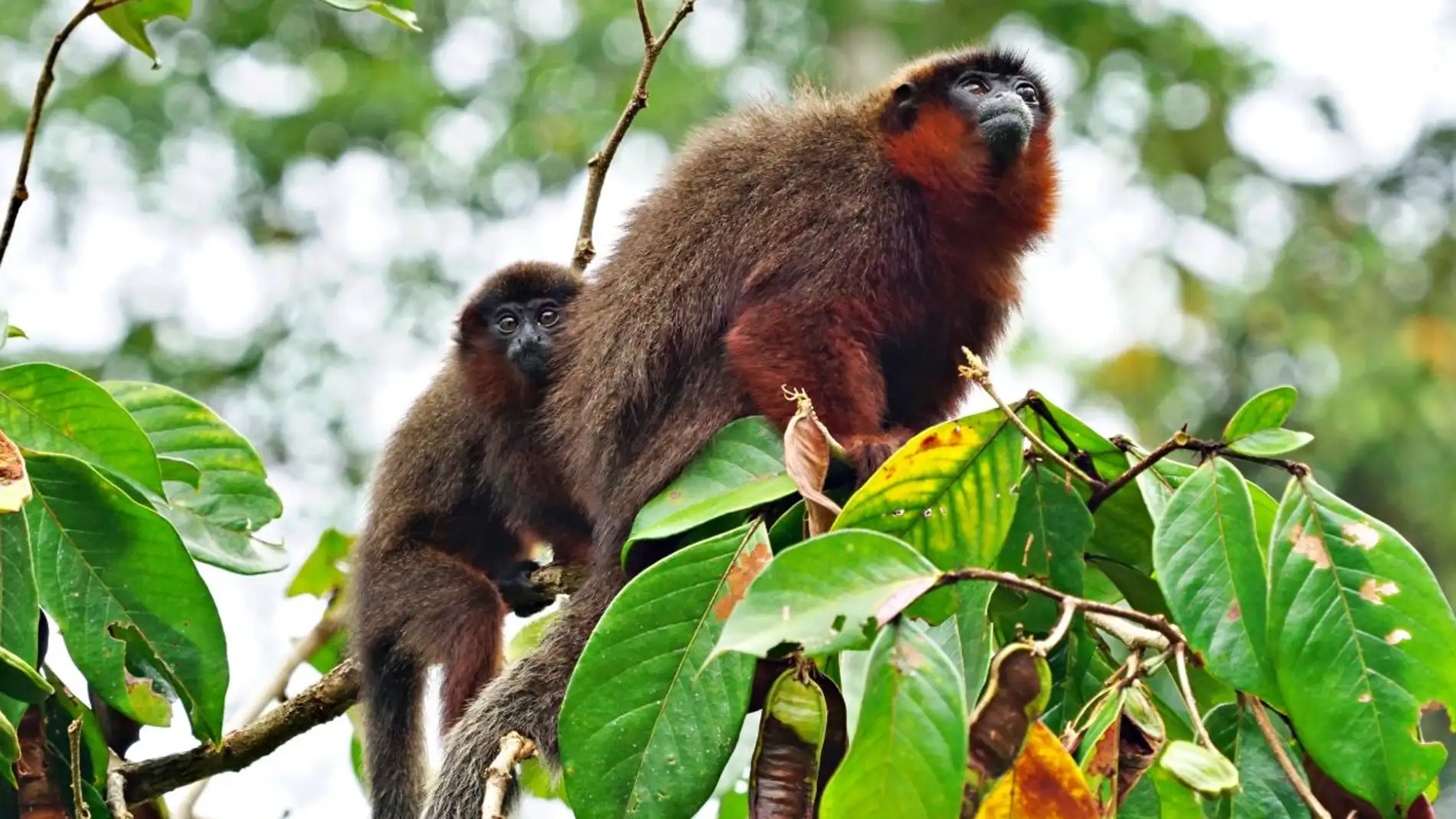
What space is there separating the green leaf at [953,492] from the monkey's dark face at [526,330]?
217 cm

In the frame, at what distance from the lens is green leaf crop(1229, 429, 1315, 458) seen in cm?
190

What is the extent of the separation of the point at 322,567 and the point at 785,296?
183 cm

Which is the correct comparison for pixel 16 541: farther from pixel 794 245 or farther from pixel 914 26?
pixel 914 26

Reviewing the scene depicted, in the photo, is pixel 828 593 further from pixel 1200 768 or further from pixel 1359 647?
pixel 1359 647

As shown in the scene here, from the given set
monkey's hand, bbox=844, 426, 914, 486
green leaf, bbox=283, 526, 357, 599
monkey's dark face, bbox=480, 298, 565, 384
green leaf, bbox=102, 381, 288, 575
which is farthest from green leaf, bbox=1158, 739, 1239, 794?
green leaf, bbox=283, 526, 357, 599

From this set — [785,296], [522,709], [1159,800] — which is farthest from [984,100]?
[1159,800]

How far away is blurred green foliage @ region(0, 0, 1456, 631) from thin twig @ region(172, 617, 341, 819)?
288 inches

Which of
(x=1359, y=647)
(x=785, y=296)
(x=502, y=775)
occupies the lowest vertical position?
(x=1359, y=647)

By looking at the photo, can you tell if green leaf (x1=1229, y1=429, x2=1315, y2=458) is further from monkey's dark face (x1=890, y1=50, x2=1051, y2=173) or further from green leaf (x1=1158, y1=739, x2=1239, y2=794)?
monkey's dark face (x1=890, y1=50, x2=1051, y2=173)

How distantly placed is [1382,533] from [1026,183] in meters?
1.92

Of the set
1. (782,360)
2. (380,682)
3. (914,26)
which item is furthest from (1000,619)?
(914,26)

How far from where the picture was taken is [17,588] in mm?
2041

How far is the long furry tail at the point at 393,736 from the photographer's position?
389cm

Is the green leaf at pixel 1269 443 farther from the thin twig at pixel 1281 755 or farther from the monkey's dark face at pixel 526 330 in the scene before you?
the monkey's dark face at pixel 526 330
